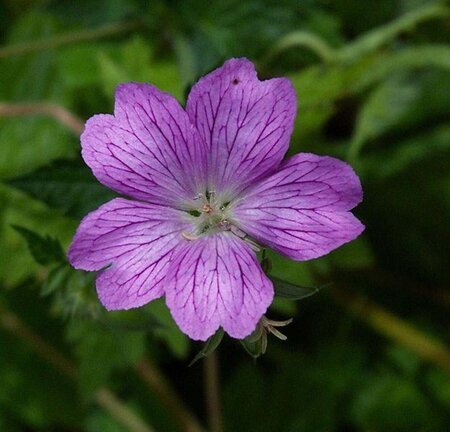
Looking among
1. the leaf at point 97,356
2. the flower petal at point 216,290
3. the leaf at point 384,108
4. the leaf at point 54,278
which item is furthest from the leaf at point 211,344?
the leaf at point 384,108

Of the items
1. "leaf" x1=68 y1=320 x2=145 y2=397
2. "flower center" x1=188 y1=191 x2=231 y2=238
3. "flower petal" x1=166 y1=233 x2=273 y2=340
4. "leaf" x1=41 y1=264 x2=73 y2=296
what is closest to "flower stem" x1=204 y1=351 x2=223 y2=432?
"leaf" x1=68 y1=320 x2=145 y2=397

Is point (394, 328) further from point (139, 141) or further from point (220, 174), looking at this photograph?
point (139, 141)

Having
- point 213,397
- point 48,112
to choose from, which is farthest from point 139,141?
point 213,397

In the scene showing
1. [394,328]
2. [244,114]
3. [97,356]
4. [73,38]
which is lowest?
[394,328]

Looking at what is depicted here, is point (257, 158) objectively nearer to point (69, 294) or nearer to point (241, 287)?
point (241, 287)

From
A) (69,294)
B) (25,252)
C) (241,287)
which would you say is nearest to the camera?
(241,287)

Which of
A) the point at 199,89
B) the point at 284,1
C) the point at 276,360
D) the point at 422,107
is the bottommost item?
the point at 276,360

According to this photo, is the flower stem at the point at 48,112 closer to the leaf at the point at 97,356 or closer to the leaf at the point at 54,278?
the leaf at the point at 97,356

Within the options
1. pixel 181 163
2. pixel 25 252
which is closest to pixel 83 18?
pixel 25 252
